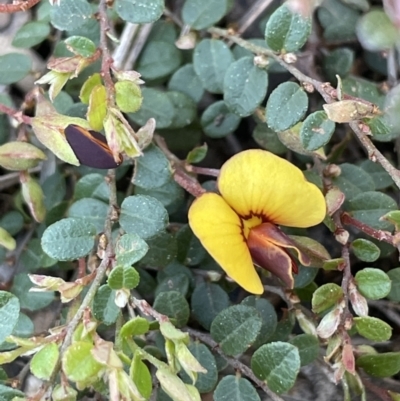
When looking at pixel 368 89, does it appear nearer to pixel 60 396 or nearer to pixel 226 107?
pixel 226 107

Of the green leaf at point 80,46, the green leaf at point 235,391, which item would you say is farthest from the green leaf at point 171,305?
the green leaf at point 80,46

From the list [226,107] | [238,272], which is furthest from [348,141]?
[238,272]

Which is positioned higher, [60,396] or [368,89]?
[368,89]

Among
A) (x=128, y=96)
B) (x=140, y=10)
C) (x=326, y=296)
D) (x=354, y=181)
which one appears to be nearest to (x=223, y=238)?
(x=326, y=296)

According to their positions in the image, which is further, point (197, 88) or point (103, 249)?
point (197, 88)

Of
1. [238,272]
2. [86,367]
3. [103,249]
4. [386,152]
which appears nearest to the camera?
[86,367]

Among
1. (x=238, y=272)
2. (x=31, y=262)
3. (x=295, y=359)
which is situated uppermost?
(x=238, y=272)

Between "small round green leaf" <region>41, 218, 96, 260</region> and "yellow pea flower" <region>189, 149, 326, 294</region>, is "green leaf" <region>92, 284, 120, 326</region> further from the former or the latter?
"yellow pea flower" <region>189, 149, 326, 294</region>
